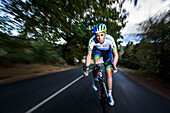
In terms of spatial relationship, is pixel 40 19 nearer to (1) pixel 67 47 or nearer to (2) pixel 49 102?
(2) pixel 49 102

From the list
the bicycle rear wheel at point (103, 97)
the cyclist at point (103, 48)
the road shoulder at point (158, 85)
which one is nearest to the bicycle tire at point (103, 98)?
the bicycle rear wheel at point (103, 97)

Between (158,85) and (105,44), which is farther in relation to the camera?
(158,85)

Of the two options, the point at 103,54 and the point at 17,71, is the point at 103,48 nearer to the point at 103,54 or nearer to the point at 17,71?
the point at 103,54

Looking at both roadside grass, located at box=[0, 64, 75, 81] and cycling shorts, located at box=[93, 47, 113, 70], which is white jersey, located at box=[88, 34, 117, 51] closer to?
cycling shorts, located at box=[93, 47, 113, 70]

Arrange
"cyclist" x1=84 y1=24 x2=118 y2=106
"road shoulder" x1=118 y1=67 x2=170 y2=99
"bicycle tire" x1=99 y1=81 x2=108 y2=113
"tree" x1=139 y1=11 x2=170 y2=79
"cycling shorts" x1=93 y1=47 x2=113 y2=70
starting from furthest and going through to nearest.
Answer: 1. "tree" x1=139 y1=11 x2=170 y2=79
2. "road shoulder" x1=118 y1=67 x2=170 y2=99
3. "cycling shorts" x1=93 y1=47 x2=113 y2=70
4. "cyclist" x1=84 y1=24 x2=118 y2=106
5. "bicycle tire" x1=99 y1=81 x2=108 y2=113

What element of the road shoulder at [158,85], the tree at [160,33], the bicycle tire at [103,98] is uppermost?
the tree at [160,33]

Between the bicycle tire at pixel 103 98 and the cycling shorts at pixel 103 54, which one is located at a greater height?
the cycling shorts at pixel 103 54

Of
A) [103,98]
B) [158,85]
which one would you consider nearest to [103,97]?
[103,98]

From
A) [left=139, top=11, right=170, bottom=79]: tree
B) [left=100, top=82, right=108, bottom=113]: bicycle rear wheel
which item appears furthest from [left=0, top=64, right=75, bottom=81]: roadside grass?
[left=139, top=11, right=170, bottom=79]: tree

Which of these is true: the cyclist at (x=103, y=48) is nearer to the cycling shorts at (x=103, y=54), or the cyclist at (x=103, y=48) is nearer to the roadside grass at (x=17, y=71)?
the cycling shorts at (x=103, y=54)

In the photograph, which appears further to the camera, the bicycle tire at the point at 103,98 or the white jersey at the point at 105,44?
the white jersey at the point at 105,44

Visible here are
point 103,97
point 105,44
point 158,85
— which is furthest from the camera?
point 158,85

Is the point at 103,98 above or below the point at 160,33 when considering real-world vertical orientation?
below

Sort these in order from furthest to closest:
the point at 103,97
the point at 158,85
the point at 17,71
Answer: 1. the point at 17,71
2. the point at 158,85
3. the point at 103,97
